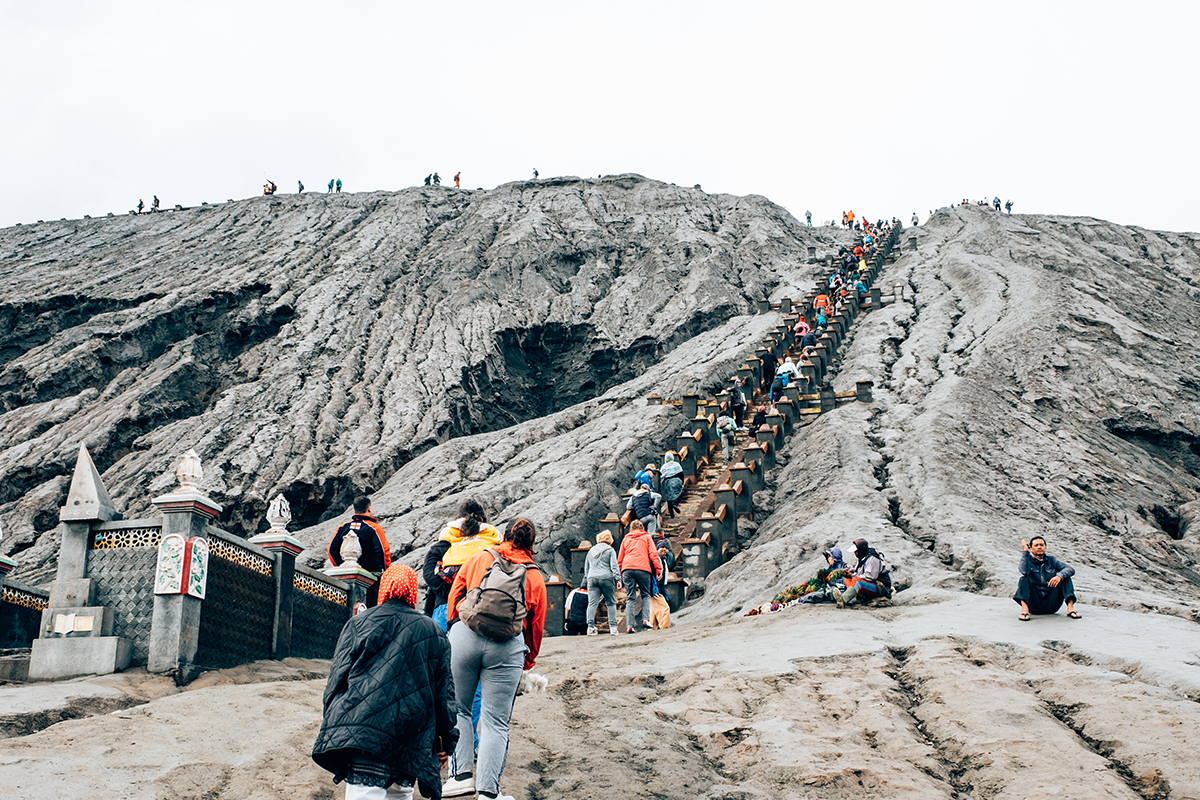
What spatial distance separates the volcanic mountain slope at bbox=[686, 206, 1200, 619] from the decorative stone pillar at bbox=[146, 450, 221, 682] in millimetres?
7952

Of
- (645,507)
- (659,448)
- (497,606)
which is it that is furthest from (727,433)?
(497,606)

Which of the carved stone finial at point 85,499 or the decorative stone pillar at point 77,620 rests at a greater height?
the carved stone finial at point 85,499

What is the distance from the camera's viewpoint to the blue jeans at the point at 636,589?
551 inches

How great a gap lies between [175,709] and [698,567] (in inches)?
469

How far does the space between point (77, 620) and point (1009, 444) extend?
18674 mm

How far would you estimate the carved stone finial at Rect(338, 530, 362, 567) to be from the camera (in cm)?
1469

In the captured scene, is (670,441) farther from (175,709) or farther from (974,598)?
(175,709)

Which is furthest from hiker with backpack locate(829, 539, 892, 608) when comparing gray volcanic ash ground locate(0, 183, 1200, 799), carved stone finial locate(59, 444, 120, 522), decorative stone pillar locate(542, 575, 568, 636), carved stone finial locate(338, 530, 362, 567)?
carved stone finial locate(59, 444, 120, 522)

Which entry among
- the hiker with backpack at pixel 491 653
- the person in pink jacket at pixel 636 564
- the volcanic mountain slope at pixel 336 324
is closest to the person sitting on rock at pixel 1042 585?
the person in pink jacket at pixel 636 564

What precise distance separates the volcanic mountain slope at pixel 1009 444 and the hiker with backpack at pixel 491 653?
25.3ft

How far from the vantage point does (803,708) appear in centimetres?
850

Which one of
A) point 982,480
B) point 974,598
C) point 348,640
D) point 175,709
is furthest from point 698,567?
point 348,640

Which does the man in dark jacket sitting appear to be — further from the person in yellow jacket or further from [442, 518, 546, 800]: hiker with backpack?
the person in yellow jacket

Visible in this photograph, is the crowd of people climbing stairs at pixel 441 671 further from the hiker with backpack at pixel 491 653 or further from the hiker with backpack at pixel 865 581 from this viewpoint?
the hiker with backpack at pixel 865 581
